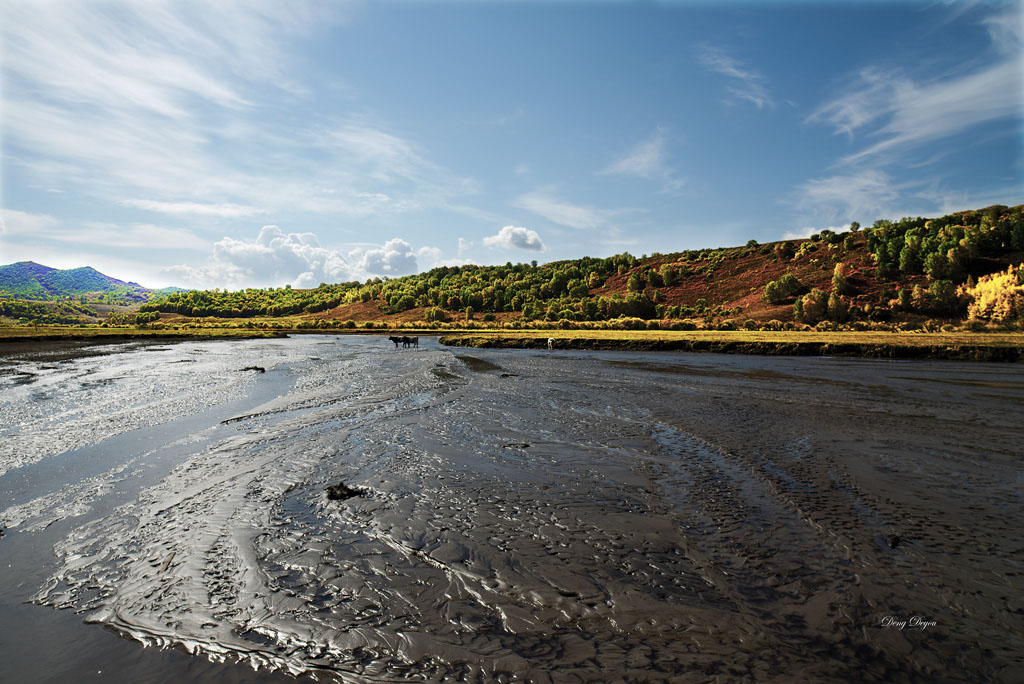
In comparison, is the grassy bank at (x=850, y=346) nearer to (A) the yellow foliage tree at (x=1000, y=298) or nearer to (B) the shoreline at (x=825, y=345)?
(B) the shoreline at (x=825, y=345)

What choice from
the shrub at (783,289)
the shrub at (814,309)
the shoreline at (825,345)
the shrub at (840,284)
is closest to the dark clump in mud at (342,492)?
the shoreline at (825,345)

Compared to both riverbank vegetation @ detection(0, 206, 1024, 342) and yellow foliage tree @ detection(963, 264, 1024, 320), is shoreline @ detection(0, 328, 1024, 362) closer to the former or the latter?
yellow foliage tree @ detection(963, 264, 1024, 320)

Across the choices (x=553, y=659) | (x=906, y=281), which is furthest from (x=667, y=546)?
(x=906, y=281)

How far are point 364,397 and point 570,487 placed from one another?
14454 mm

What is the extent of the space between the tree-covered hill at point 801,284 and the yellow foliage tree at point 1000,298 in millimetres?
230

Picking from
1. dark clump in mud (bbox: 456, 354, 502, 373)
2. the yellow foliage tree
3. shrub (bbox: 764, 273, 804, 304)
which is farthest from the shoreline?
shrub (bbox: 764, 273, 804, 304)

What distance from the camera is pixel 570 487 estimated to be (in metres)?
10.5

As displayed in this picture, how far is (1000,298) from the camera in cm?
6450

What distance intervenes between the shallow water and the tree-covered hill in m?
77.2

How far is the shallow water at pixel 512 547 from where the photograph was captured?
16.7ft

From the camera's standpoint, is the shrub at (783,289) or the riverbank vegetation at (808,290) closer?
the riverbank vegetation at (808,290)

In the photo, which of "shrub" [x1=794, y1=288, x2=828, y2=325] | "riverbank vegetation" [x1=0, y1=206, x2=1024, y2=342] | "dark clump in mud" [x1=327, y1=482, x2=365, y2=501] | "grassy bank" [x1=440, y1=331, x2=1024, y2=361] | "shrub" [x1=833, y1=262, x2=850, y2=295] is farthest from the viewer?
"shrub" [x1=833, y1=262, x2=850, y2=295]

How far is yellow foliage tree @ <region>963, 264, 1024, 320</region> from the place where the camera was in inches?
2430

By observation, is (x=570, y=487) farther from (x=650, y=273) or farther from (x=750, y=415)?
Answer: (x=650, y=273)
